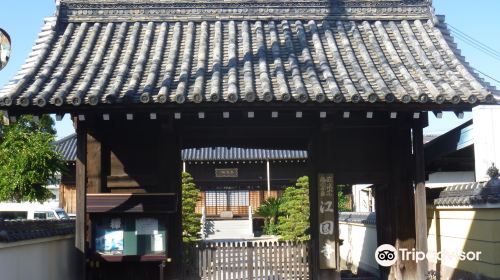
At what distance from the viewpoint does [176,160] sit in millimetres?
9633

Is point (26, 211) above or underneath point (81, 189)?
underneath

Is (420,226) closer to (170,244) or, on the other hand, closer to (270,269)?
(270,269)

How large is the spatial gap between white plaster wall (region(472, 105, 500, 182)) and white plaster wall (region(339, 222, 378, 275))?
19.2ft

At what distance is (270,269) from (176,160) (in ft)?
9.32

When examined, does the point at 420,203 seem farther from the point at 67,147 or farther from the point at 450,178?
the point at 67,147

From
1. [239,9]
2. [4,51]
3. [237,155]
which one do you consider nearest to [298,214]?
[237,155]

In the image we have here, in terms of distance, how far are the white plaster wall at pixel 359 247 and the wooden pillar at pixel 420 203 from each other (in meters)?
4.31

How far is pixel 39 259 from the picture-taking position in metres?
8.62

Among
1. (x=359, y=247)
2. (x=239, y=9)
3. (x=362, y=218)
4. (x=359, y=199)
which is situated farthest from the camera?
(x=359, y=199)

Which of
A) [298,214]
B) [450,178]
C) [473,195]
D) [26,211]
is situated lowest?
[298,214]

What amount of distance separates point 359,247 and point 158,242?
9.38 metres

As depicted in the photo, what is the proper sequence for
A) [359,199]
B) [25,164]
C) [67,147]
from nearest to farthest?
[25,164], [359,199], [67,147]

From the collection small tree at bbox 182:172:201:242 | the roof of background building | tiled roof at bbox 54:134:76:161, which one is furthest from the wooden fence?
tiled roof at bbox 54:134:76:161

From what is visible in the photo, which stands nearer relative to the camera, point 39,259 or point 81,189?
point 39,259
